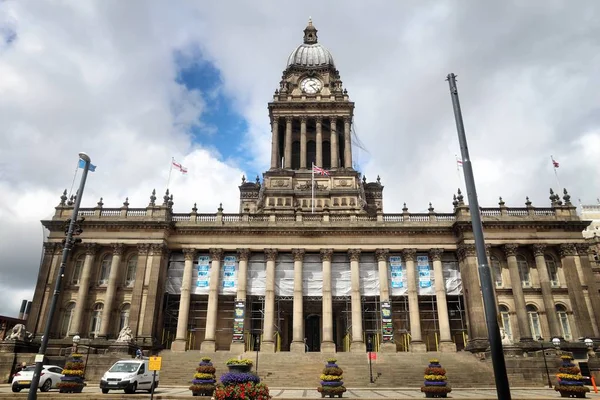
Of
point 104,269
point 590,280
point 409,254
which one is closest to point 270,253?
point 409,254

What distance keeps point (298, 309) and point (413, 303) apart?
11.0 meters

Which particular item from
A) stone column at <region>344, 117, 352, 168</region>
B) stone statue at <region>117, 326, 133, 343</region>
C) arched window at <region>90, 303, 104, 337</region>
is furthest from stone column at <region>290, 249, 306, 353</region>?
stone column at <region>344, 117, 352, 168</region>

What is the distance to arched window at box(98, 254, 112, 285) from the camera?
140 feet

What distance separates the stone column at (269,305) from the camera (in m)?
39.5

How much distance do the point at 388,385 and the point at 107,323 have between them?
25.8m

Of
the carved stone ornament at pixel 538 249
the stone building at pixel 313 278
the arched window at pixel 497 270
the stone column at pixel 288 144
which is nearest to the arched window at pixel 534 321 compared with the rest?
the stone building at pixel 313 278

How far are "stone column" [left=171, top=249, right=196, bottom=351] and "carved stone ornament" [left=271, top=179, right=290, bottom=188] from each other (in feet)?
60.5

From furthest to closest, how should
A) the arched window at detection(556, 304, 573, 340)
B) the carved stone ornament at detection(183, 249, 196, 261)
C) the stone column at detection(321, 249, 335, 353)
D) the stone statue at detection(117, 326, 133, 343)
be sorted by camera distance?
1. the carved stone ornament at detection(183, 249, 196, 261)
2. the arched window at detection(556, 304, 573, 340)
3. the stone column at detection(321, 249, 335, 353)
4. the stone statue at detection(117, 326, 133, 343)

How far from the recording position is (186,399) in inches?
779

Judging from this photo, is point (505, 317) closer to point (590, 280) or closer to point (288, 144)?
point (590, 280)

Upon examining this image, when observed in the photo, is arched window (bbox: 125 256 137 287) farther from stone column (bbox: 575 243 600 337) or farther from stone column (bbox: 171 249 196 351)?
stone column (bbox: 575 243 600 337)

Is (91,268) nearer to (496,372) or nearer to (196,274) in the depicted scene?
(196,274)

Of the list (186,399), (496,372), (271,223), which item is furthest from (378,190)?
(496,372)

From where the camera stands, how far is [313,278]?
43.1 m
